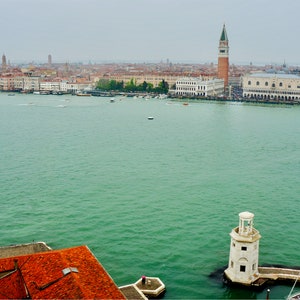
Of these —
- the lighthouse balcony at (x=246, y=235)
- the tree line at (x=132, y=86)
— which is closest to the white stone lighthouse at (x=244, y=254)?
the lighthouse balcony at (x=246, y=235)

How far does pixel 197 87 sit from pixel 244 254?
31934 millimetres

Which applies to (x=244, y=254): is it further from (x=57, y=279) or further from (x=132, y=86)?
(x=132, y=86)

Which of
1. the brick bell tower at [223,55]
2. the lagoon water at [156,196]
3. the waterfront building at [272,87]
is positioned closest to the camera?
the lagoon water at [156,196]

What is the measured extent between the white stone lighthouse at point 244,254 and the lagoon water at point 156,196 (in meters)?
0.18

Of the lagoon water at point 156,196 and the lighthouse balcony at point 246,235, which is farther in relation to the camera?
the lagoon water at point 156,196

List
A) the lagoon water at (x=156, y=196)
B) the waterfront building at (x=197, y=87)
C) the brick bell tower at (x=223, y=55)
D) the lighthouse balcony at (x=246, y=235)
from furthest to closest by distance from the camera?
the brick bell tower at (x=223, y=55), the waterfront building at (x=197, y=87), the lagoon water at (x=156, y=196), the lighthouse balcony at (x=246, y=235)

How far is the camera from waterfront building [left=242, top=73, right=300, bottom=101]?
34.0 m

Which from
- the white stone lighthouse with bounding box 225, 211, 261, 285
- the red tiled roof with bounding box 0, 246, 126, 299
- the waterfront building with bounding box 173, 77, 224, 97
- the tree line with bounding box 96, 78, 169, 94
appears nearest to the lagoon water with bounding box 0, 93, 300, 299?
the white stone lighthouse with bounding box 225, 211, 261, 285

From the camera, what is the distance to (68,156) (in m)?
12.6

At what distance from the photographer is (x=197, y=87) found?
121ft

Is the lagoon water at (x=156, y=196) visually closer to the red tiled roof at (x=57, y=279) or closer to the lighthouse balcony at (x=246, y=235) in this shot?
the lighthouse balcony at (x=246, y=235)

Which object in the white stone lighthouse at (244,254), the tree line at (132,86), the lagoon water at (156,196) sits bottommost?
the lagoon water at (156,196)

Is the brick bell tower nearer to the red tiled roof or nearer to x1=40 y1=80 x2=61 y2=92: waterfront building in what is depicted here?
x1=40 y1=80 x2=61 y2=92: waterfront building

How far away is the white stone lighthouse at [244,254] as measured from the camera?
5449 millimetres
